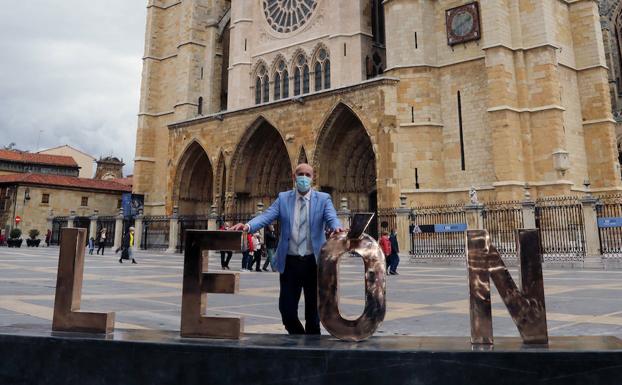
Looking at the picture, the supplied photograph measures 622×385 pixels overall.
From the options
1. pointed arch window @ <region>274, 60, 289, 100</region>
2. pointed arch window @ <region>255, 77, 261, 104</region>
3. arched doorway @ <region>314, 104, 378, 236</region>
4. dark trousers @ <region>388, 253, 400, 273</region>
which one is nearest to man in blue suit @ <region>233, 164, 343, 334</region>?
dark trousers @ <region>388, 253, 400, 273</region>

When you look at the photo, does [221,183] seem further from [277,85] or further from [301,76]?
[301,76]

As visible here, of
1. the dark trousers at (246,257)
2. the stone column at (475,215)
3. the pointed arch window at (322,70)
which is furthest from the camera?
the pointed arch window at (322,70)

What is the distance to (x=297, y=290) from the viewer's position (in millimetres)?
3133

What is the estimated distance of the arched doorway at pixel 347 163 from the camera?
20406 mm

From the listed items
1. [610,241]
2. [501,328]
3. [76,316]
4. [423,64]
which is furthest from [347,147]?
[76,316]

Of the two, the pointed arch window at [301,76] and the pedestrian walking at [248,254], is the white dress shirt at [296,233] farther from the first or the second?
the pointed arch window at [301,76]

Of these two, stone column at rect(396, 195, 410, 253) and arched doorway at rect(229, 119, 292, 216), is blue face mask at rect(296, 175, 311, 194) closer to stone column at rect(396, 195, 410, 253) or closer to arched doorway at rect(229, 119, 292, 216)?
stone column at rect(396, 195, 410, 253)

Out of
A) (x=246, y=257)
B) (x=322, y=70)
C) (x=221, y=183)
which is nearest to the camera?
(x=246, y=257)

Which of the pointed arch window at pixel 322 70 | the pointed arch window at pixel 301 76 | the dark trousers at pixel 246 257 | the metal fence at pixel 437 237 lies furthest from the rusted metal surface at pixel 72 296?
the pointed arch window at pixel 301 76

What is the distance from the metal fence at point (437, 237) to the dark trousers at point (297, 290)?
1295 centimetres

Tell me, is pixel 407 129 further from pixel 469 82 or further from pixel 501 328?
pixel 501 328

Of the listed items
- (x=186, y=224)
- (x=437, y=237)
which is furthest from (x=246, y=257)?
(x=186, y=224)

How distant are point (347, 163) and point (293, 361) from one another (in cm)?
1923

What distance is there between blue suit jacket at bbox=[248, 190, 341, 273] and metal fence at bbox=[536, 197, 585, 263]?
1271cm
